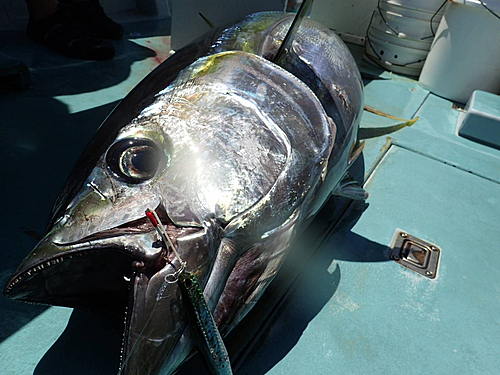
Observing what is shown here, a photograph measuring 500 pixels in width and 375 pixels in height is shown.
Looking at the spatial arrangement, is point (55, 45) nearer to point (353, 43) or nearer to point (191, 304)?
point (191, 304)

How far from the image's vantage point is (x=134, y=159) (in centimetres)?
90

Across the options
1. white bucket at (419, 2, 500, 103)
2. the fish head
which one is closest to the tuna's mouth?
the fish head

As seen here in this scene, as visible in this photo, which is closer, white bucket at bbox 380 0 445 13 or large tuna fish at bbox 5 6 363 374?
large tuna fish at bbox 5 6 363 374

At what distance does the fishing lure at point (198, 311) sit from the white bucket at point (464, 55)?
3.63 metres

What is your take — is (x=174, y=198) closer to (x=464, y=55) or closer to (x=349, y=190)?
(x=349, y=190)

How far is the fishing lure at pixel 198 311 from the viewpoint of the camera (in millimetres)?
798

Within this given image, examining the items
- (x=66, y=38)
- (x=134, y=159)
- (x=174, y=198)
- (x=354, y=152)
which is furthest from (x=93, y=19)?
(x=174, y=198)

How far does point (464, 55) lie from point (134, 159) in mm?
3629

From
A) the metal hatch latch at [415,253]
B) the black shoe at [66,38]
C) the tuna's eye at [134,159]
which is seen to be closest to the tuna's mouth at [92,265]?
the tuna's eye at [134,159]

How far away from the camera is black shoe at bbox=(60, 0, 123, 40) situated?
11.6 ft

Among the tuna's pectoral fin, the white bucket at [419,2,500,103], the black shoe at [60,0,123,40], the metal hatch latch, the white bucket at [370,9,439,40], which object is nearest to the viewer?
the tuna's pectoral fin

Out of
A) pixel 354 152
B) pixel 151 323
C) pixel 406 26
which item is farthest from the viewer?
pixel 406 26

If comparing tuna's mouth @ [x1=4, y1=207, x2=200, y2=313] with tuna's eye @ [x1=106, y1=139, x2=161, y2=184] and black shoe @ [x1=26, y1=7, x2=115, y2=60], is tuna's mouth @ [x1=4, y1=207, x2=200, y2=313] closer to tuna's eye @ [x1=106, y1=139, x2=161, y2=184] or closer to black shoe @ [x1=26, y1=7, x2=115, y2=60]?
tuna's eye @ [x1=106, y1=139, x2=161, y2=184]

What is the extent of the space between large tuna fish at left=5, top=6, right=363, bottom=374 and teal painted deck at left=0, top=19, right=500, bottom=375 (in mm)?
228
